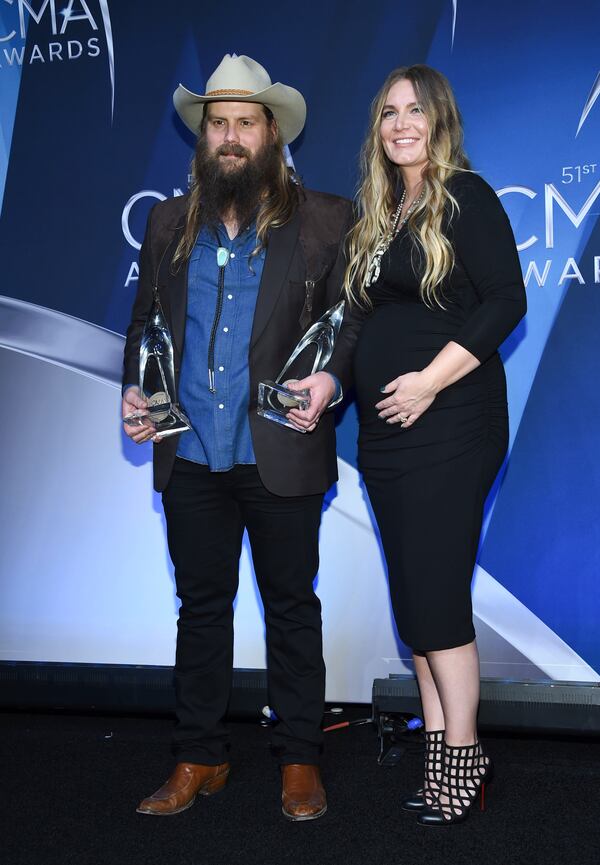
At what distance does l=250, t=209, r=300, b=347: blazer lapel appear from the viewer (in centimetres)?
236

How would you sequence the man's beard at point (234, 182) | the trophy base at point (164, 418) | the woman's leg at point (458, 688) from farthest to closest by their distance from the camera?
1. the man's beard at point (234, 182)
2. the trophy base at point (164, 418)
3. the woman's leg at point (458, 688)

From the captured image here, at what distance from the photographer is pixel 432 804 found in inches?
89.0

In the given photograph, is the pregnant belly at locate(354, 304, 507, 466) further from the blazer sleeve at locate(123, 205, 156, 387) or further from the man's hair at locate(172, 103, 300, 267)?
the blazer sleeve at locate(123, 205, 156, 387)

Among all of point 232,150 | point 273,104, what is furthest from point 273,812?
point 273,104

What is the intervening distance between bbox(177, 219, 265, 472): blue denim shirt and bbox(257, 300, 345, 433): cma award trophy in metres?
0.11

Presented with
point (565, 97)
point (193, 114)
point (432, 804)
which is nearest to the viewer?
point (432, 804)

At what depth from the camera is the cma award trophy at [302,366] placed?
2.26m

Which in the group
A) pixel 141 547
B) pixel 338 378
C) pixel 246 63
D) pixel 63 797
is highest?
pixel 246 63

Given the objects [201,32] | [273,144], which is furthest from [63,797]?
[201,32]

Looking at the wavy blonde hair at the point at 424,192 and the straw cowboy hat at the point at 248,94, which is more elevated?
the straw cowboy hat at the point at 248,94

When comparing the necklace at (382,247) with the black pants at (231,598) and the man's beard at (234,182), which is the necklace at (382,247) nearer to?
the man's beard at (234,182)

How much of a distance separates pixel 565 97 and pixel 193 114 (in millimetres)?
1237

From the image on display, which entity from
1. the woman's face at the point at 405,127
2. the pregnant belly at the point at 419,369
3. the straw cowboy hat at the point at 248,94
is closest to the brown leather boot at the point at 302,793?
the pregnant belly at the point at 419,369

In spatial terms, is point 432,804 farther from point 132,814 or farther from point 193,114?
point 193,114
